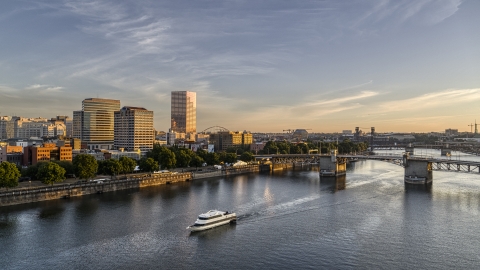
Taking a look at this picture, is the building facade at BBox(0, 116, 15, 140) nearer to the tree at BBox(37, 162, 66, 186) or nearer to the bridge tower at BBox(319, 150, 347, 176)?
the tree at BBox(37, 162, 66, 186)

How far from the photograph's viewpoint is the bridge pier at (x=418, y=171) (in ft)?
117

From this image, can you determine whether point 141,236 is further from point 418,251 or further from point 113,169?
point 113,169

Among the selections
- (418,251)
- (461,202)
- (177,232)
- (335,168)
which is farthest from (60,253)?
(335,168)

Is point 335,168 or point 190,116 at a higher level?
point 190,116

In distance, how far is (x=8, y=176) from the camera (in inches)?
1016

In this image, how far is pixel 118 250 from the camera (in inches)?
640

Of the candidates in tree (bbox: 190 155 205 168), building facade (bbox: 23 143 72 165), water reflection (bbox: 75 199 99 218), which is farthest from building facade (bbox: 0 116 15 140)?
water reflection (bbox: 75 199 99 218)

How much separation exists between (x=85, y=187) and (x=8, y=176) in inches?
212

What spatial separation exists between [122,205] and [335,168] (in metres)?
26.7

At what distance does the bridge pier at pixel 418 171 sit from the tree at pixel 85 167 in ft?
94.0

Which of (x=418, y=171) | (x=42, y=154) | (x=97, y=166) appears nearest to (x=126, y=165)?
(x=97, y=166)

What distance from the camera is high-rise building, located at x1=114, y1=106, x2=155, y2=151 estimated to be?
71625 millimetres

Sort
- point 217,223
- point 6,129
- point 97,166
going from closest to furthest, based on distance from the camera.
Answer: point 217,223 < point 97,166 < point 6,129

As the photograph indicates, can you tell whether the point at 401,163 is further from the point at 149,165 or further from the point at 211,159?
the point at 149,165
